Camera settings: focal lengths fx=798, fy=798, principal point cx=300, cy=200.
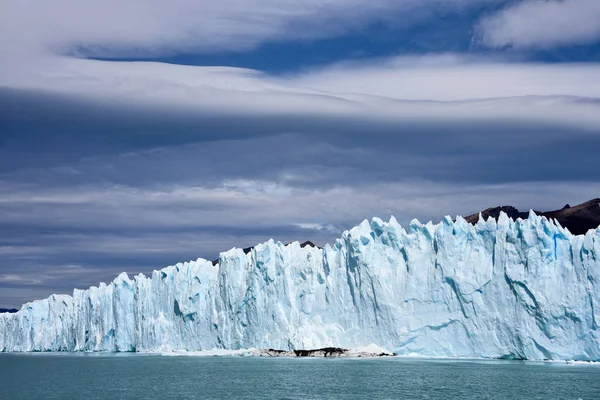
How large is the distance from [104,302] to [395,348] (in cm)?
3944

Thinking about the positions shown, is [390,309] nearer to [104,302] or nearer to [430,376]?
[430,376]

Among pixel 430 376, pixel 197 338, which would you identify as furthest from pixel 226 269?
pixel 430 376

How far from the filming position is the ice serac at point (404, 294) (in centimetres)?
5059

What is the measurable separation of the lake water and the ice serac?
2.07m

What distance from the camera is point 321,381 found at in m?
44.1

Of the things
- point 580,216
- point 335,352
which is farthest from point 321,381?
point 580,216

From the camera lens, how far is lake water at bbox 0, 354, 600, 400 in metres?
37.8

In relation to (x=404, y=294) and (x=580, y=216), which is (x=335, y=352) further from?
(x=580, y=216)

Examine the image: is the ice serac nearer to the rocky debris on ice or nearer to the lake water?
the rocky debris on ice

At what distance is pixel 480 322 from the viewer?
175ft

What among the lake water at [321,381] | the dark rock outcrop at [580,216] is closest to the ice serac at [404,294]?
the lake water at [321,381]

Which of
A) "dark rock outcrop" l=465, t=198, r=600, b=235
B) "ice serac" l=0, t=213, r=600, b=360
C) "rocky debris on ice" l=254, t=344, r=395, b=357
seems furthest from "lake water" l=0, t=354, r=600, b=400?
"dark rock outcrop" l=465, t=198, r=600, b=235

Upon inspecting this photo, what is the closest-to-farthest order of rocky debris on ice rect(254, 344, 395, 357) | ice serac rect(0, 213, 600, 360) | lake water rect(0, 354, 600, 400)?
lake water rect(0, 354, 600, 400), ice serac rect(0, 213, 600, 360), rocky debris on ice rect(254, 344, 395, 357)

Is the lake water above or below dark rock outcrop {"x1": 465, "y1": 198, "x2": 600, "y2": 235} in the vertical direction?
below
